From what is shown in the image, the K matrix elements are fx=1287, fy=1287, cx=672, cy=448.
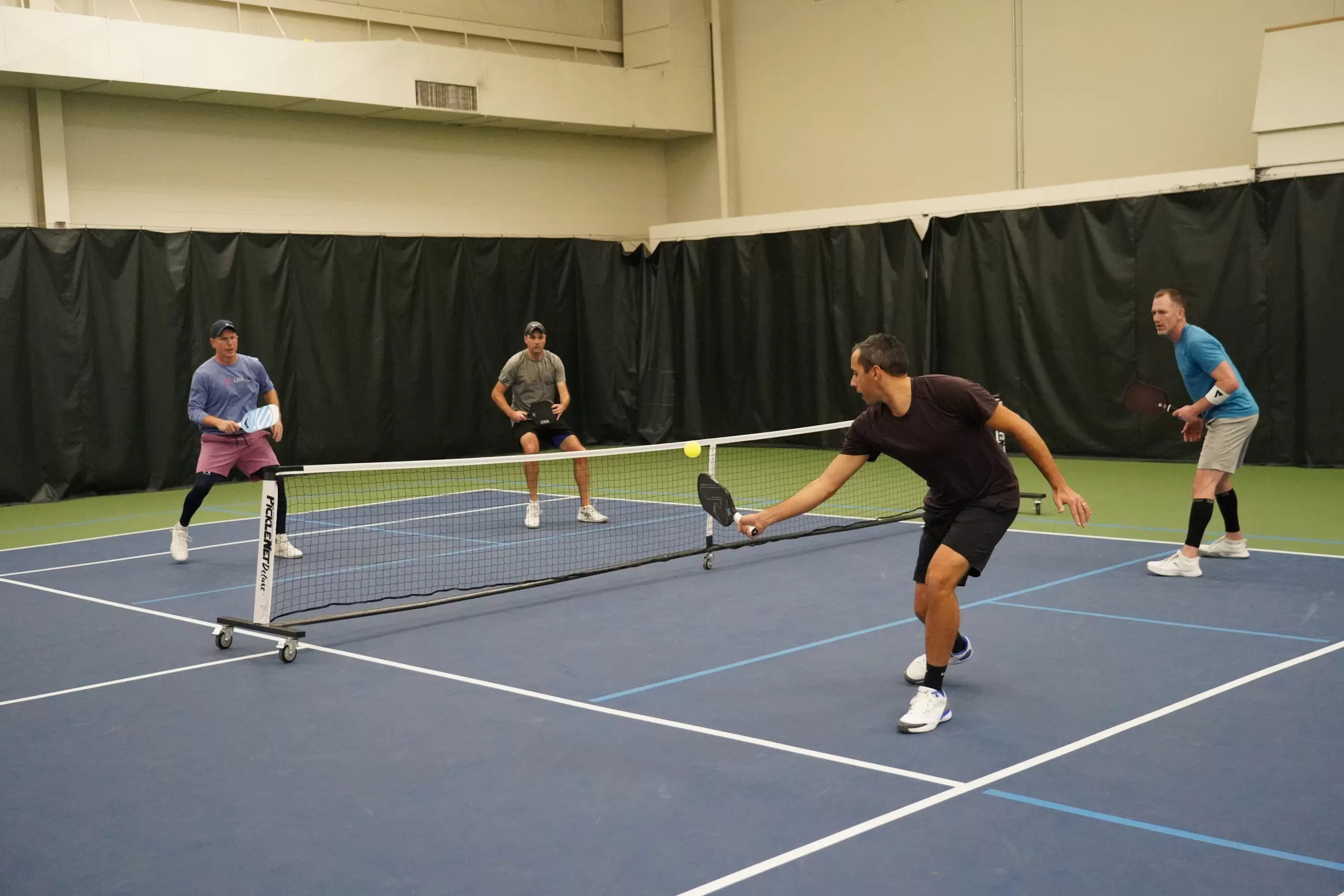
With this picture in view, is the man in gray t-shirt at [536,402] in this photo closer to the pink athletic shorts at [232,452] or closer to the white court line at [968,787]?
the pink athletic shorts at [232,452]

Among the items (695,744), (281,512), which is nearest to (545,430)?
(281,512)

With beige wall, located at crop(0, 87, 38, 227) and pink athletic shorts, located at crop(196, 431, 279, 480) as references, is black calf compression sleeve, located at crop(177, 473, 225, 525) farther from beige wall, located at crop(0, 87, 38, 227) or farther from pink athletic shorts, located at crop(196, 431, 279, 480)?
beige wall, located at crop(0, 87, 38, 227)

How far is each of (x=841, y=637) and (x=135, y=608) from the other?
435cm

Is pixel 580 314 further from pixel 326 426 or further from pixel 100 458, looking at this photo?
pixel 100 458

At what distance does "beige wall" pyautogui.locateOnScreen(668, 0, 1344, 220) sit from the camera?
1399 centimetres

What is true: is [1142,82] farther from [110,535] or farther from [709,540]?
[110,535]

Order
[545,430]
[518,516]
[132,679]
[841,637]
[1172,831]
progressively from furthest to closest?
[518,516] < [545,430] < [841,637] < [132,679] < [1172,831]

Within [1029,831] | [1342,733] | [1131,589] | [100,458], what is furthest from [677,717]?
[100,458]

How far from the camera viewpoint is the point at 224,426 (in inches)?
357

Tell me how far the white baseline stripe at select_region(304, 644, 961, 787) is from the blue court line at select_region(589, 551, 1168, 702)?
7.1 inches

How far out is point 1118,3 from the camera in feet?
47.9

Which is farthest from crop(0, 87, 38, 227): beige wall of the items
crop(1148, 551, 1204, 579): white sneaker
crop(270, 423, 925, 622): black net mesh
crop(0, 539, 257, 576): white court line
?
crop(1148, 551, 1204, 579): white sneaker

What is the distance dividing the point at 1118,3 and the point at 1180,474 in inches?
222

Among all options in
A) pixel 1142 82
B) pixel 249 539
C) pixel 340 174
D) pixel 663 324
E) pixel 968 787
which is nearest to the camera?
pixel 968 787
